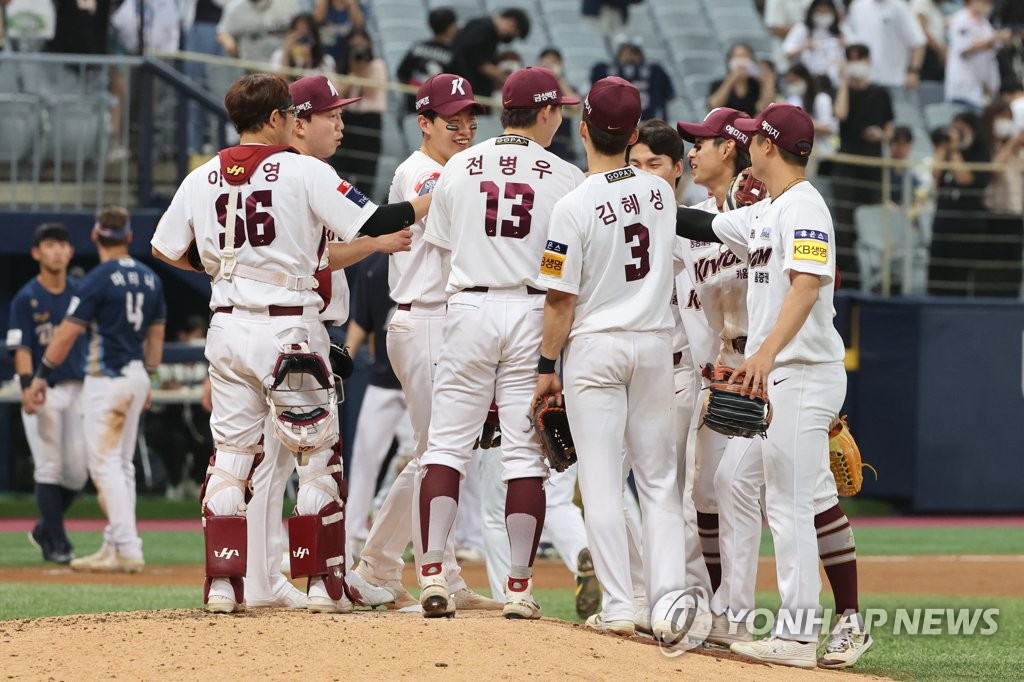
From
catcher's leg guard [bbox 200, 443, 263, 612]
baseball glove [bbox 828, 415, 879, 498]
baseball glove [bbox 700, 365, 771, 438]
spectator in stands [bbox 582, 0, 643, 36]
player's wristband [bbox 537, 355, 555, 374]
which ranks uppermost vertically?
spectator in stands [bbox 582, 0, 643, 36]

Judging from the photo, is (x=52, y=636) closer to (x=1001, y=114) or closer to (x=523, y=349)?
(x=523, y=349)

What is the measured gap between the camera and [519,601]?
20.6ft

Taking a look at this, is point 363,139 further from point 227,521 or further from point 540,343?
point 227,521

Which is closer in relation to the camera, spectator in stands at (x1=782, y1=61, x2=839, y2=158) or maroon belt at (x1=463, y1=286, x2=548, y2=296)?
maroon belt at (x1=463, y1=286, x2=548, y2=296)

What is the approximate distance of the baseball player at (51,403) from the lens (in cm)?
1061

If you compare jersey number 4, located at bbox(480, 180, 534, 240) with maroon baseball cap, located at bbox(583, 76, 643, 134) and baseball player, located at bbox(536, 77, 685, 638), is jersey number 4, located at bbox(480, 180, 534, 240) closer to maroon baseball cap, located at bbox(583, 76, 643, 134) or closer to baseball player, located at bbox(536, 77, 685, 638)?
baseball player, located at bbox(536, 77, 685, 638)

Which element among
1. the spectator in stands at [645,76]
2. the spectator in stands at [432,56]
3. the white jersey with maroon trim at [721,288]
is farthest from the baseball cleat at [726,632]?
the spectator in stands at [645,76]

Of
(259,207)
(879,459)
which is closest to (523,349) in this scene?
(259,207)

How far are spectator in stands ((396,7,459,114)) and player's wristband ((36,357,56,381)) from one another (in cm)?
571

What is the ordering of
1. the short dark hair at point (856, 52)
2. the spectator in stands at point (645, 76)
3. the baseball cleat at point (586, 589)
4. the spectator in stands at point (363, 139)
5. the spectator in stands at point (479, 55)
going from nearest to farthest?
the baseball cleat at point (586, 589)
the spectator in stands at point (363, 139)
the spectator in stands at point (479, 55)
the spectator in stands at point (645, 76)
the short dark hair at point (856, 52)

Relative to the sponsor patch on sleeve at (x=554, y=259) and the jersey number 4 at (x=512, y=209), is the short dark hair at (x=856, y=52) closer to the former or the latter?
the jersey number 4 at (x=512, y=209)

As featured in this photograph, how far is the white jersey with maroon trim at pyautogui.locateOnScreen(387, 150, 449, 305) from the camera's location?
684 centimetres

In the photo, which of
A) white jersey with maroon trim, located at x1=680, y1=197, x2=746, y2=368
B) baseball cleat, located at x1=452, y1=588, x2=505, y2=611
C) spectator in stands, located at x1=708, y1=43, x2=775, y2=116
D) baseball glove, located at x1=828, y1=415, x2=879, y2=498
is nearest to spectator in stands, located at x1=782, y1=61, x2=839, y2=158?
spectator in stands, located at x1=708, y1=43, x2=775, y2=116

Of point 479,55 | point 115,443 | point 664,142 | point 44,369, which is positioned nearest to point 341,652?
point 664,142
